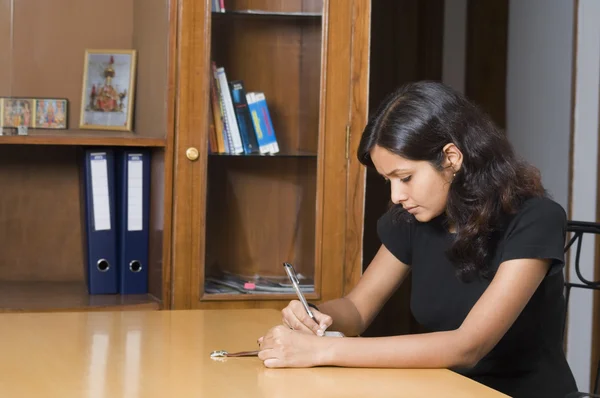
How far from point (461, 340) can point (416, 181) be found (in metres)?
0.34

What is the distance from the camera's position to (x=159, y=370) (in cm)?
143

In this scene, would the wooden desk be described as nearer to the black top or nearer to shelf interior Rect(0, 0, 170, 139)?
the black top

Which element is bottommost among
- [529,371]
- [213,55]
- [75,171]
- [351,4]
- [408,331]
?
[408,331]

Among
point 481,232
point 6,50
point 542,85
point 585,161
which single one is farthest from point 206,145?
point 542,85

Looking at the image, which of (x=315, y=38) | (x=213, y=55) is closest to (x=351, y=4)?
(x=315, y=38)

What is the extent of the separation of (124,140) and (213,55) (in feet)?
1.19

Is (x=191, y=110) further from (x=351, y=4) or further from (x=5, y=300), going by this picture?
(x=5, y=300)

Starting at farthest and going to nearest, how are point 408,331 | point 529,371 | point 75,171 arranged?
point 408,331 → point 75,171 → point 529,371

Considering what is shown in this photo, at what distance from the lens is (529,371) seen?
179 cm

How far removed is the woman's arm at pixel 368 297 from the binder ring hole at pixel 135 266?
91 cm

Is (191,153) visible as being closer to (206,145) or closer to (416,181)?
(206,145)

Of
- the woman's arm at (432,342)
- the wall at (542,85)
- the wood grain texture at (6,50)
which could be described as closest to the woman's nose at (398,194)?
the woman's arm at (432,342)

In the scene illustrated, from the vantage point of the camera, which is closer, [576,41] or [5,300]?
[5,300]

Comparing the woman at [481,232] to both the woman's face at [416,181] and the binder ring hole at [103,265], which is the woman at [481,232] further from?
the binder ring hole at [103,265]
